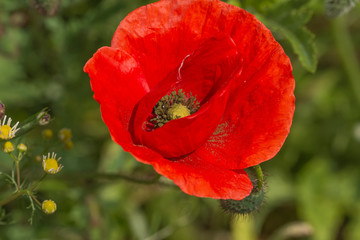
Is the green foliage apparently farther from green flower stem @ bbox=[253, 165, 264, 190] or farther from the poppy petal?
green flower stem @ bbox=[253, 165, 264, 190]

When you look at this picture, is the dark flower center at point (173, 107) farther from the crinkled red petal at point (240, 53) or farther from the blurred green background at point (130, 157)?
the blurred green background at point (130, 157)

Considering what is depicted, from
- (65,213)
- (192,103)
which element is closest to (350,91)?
(192,103)

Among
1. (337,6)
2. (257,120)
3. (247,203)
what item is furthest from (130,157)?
(337,6)

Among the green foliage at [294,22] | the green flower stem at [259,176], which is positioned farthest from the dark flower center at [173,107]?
the green foliage at [294,22]

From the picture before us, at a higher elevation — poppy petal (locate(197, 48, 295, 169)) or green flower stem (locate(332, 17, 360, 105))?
poppy petal (locate(197, 48, 295, 169))

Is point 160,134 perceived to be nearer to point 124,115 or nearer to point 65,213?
point 124,115

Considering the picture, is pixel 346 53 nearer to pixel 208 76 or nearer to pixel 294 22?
pixel 294 22

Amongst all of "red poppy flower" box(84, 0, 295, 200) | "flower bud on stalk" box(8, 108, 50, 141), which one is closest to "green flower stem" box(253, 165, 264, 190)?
"red poppy flower" box(84, 0, 295, 200)

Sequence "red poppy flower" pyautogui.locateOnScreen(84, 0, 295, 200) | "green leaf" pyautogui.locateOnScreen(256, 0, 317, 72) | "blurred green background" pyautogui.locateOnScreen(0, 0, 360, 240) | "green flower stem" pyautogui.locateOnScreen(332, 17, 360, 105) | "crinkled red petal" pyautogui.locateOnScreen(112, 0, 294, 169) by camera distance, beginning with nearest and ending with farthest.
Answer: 1. "red poppy flower" pyautogui.locateOnScreen(84, 0, 295, 200)
2. "crinkled red petal" pyautogui.locateOnScreen(112, 0, 294, 169)
3. "green leaf" pyautogui.locateOnScreen(256, 0, 317, 72)
4. "blurred green background" pyautogui.locateOnScreen(0, 0, 360, 240)
5. "green flower stem" pyautogui.locateOnScreen(332, 17, 360, 105)
